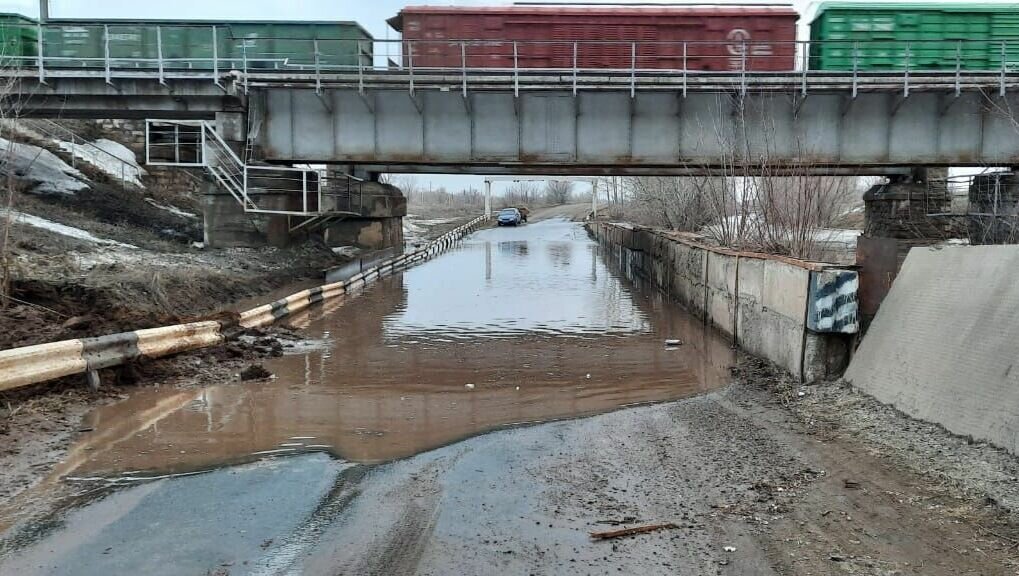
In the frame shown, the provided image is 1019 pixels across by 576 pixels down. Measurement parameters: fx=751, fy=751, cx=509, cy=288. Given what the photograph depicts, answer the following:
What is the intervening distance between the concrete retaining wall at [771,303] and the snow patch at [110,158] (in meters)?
23.6

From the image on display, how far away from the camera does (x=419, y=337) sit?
43.6ft

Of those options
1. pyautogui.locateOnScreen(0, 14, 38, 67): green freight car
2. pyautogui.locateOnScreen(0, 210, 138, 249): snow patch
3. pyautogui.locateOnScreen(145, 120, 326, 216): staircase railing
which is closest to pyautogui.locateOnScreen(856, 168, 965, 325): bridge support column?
pyautogui.locateOnScreen(145, 120, 326, 216): staircase railing

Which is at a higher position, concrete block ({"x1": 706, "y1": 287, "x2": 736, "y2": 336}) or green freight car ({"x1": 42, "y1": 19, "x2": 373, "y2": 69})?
green freight car ({"x1": 42, "y1": 19, "x2": 373, "y2": 69})

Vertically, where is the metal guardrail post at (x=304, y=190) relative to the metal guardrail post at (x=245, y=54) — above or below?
below

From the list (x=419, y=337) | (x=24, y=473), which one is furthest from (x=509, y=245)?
(x=24, y=473)

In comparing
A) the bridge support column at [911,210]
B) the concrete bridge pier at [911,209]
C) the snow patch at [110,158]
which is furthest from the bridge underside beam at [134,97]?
the concrete bridge pier at [911,209]

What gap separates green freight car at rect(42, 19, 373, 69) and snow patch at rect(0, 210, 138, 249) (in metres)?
8.10

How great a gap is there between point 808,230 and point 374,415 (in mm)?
8383

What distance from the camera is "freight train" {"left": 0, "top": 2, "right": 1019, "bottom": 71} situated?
80.7 ft

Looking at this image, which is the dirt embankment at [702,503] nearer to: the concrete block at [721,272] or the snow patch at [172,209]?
the concrete block at [721,272]

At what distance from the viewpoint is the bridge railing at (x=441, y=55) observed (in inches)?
933

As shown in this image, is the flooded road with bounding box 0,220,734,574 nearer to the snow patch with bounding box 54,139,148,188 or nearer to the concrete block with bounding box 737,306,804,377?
the concrete block with bounding box 737,306,804,377

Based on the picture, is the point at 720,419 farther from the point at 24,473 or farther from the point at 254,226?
the point at 254,226

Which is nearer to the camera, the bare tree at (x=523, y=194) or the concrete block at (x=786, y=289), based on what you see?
the concrete block at (x=786, y=289)
